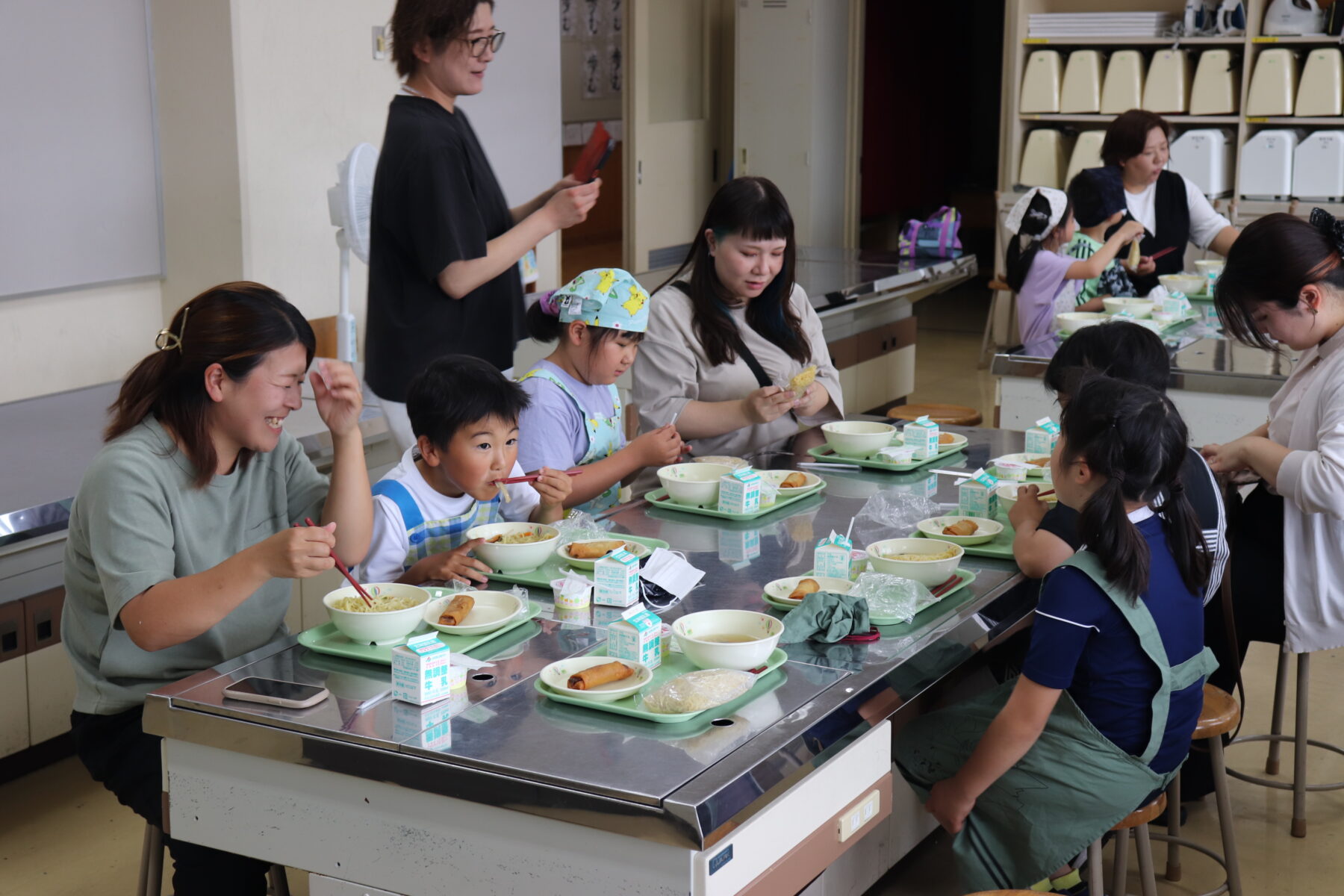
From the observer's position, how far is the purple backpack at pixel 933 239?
5.62 metres

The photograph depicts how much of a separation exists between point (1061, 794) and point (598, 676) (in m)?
0.78

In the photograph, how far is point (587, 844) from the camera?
1.42m

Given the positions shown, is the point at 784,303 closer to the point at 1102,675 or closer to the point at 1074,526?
the point at 1074,526

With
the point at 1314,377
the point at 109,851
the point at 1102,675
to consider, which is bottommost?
the point at 109,851

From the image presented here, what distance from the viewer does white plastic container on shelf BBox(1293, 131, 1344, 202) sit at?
6.23 meters

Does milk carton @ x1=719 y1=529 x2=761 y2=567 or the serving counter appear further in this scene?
milk carton @ x1=719 y1=529 x2=761 y2=567

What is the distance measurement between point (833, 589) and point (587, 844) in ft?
2.26

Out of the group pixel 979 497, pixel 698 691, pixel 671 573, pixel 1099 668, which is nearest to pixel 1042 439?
pixel 979 497

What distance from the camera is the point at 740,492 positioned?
8.00 feet

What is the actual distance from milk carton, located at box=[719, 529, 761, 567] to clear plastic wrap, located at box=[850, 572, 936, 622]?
0.89 feet

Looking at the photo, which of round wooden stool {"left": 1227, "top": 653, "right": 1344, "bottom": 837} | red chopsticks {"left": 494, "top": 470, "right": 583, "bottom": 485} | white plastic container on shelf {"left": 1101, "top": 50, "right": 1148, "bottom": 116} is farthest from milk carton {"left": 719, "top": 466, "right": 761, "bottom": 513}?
white plastic container on shelf {"left": 1101, "top": 50, "right": 1148, "bottom": 116}

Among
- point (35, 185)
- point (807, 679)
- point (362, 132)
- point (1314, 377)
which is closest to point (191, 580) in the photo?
point (807, 679)

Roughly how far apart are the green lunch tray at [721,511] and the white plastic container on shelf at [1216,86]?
4.84 m

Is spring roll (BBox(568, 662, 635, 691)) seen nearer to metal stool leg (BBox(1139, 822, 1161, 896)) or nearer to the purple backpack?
metal stool leg (BBox(1139, 822, 1161, 896))
